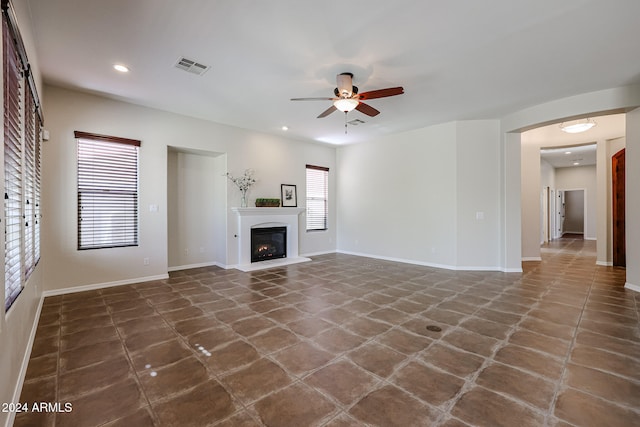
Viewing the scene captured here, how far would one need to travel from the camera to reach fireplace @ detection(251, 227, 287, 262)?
6.29m

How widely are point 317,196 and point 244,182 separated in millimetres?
2273

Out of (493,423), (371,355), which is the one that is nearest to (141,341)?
(371,355)

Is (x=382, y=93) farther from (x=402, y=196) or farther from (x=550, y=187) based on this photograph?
(x=550, y=187)

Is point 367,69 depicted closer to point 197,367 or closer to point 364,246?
point 197,367

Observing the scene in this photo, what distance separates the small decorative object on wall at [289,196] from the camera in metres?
6.86

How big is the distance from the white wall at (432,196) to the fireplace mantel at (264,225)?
1810 millimetres

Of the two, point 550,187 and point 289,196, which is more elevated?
point 550,187

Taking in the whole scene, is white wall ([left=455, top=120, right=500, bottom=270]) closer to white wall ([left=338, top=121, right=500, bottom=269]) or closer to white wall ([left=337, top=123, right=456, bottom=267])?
white wall ([left=338, top=121, right=500, bottom=269])

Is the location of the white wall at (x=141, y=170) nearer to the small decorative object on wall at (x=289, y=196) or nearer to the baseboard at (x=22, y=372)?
the small decorative object on wall at (x=289, y=196)

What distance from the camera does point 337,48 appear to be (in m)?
Result: 3.04

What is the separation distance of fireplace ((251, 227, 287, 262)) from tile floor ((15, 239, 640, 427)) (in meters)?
2.01

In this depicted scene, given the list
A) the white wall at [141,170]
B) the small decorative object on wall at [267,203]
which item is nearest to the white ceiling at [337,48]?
the white wall at [141,170]


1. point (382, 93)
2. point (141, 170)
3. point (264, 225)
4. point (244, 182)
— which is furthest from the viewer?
point (264, 225)

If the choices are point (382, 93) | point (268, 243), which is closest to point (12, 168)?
point (382, 93)
